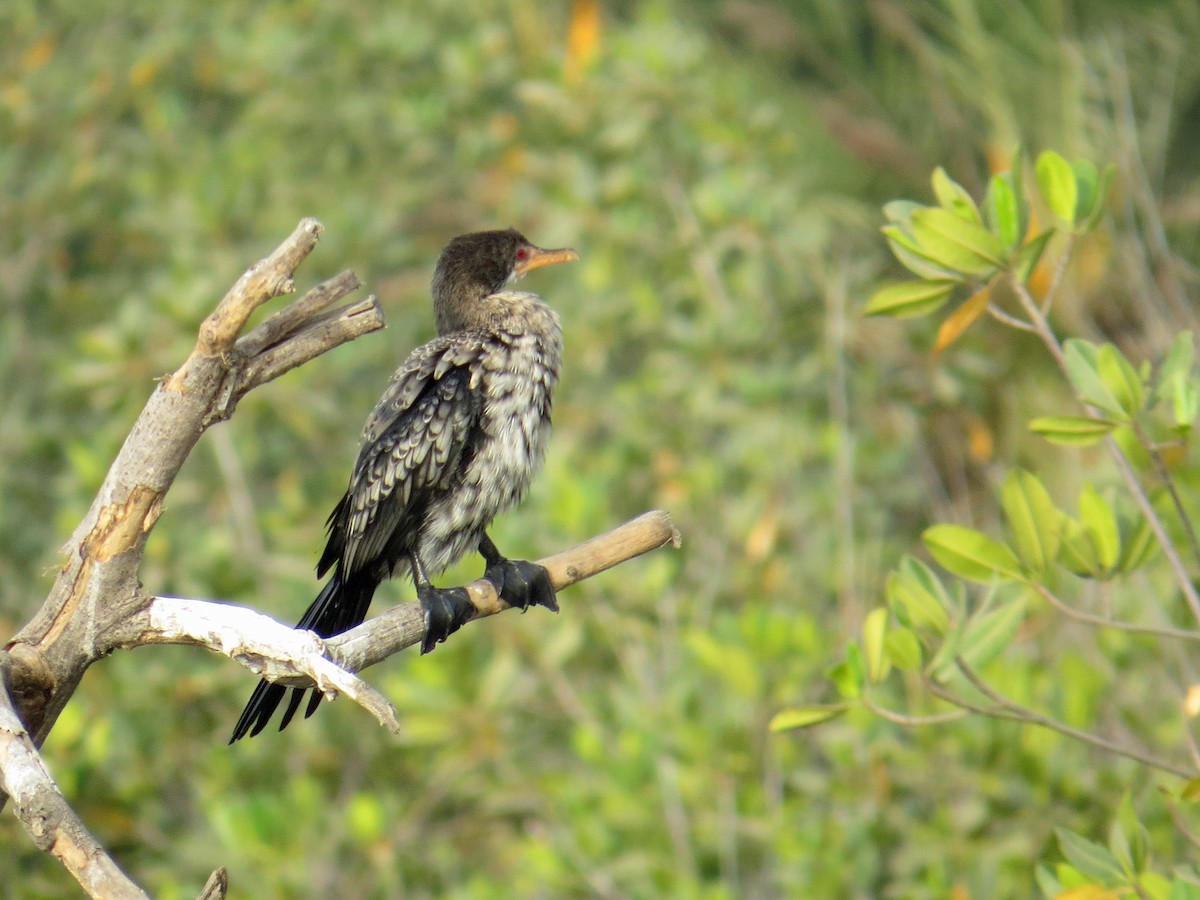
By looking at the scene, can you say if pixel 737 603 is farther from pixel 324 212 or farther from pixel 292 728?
pixel 324 212

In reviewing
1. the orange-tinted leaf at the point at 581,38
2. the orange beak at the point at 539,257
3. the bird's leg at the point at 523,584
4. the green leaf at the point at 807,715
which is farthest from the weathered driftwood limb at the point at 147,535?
the orange-tinted leaf at the point at 581,38

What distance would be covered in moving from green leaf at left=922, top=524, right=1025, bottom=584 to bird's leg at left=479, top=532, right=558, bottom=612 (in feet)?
3.57

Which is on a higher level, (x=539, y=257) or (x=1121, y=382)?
(x=1121, y=382)

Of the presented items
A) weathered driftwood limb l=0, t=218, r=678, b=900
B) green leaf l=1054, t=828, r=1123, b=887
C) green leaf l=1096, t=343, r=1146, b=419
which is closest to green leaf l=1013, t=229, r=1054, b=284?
green leaf l=1096, t=343, r=1146, b=419

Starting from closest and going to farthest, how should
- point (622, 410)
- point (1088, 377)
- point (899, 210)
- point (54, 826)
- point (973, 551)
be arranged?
point (54, 826) < point (1088, 377) < point (973, 551) < point (899, 210) < point (622, 410)

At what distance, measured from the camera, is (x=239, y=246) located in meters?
7.19

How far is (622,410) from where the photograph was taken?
660 centimetres

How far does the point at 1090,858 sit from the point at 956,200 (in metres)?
1.26

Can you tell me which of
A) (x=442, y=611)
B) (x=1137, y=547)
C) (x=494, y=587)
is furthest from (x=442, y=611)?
(x=1137, y=547)

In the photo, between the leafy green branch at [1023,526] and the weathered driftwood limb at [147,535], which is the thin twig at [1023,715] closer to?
the leafy green branch at [1023,526]

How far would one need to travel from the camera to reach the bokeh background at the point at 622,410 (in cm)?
466

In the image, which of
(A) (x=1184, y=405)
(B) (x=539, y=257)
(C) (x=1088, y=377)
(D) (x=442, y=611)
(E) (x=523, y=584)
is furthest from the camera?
(B) (x=539, y=257)

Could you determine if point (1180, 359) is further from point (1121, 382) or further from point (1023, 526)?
point (1023, 526)

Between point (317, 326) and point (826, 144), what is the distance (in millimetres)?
4204
